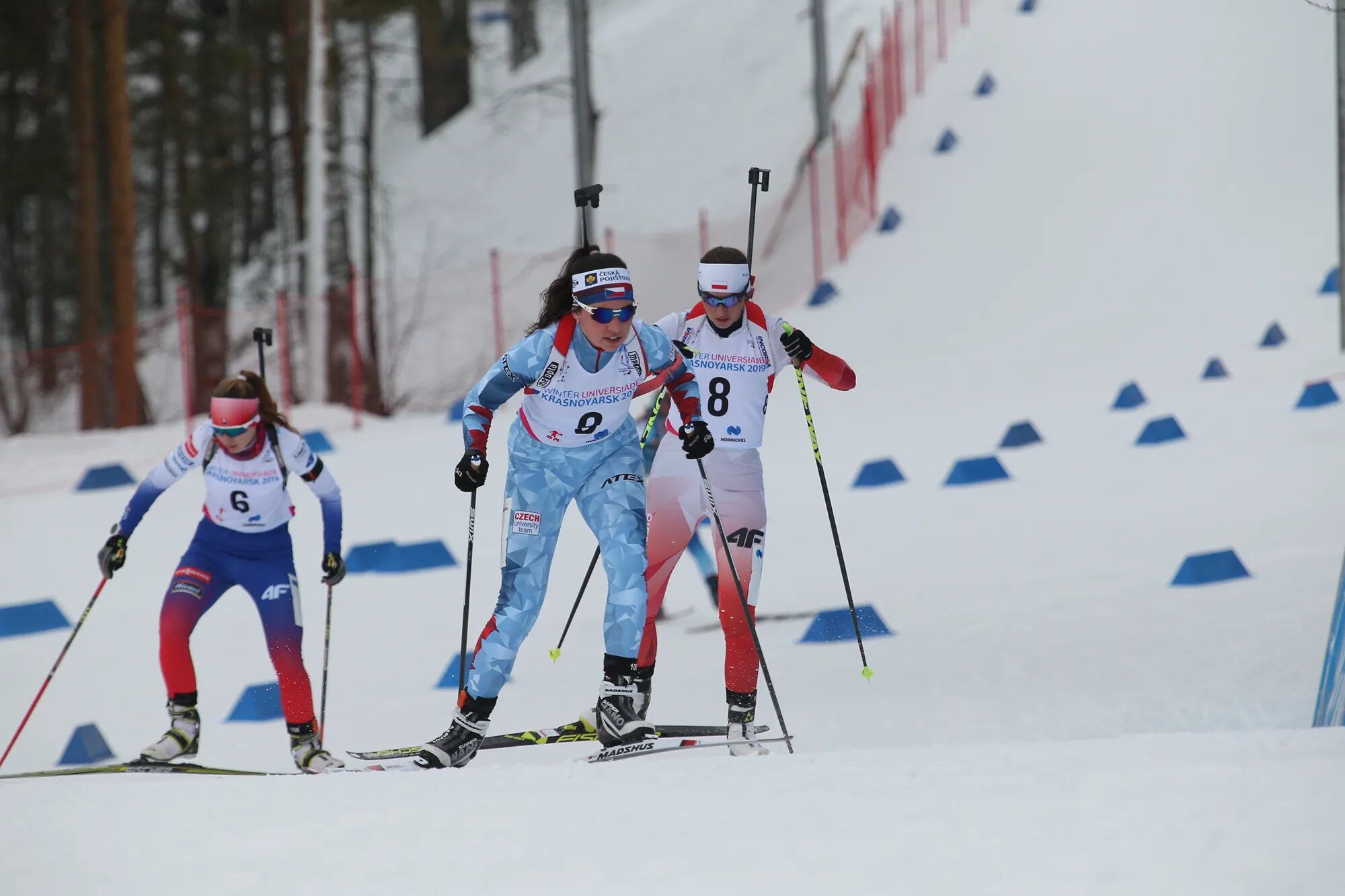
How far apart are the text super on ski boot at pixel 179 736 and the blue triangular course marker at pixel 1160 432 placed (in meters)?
8.10

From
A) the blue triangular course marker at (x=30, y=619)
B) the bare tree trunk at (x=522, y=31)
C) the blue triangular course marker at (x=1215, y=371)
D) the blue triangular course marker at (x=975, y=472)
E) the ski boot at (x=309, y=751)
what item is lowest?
the blue triangular course marker at (x=30, y=619)

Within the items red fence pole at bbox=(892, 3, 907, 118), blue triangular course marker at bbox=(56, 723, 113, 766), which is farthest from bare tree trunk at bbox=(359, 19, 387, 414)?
blue triangular course marker at bbox=(56, 723, 113, 766)

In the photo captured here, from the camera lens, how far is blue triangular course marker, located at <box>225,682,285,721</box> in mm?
7840

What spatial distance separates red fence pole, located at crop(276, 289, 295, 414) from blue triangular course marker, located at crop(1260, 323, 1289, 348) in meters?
9.38

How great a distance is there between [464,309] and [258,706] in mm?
14760

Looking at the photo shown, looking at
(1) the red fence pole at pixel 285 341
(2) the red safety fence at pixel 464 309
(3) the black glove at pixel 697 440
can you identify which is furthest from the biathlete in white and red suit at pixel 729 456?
(2) the red safety fence at pixel 464 309

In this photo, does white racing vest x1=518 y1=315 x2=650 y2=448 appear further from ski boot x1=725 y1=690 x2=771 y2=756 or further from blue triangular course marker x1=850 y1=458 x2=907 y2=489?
blue triangular course marker x1=850 y1=458 x2=907 y2=489

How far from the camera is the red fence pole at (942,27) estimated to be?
2425 cm

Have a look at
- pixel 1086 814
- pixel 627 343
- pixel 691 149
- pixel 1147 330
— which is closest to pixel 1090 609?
pixel 627 343

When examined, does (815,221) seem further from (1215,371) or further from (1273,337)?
(1215,371)

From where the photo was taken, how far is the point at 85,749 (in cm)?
729

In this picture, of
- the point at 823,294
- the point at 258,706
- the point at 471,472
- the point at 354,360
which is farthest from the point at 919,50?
the point at 471,472

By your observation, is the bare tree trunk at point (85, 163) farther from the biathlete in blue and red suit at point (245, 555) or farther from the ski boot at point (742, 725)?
the ski boot at point (742, 725)

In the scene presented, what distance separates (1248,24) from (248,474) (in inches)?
819
